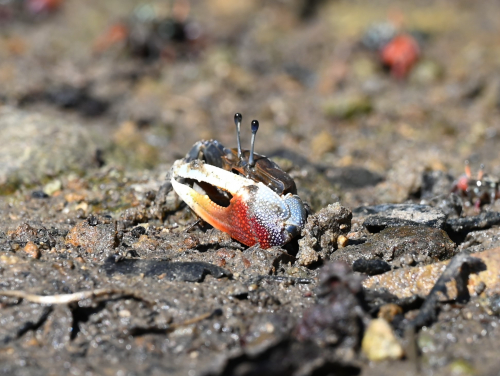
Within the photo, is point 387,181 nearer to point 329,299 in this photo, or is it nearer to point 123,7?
point 329,299

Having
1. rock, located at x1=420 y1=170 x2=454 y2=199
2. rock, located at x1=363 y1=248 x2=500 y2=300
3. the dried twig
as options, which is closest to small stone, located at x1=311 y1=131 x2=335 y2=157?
rock, located at x1=420 y1=170 x2=454 y2=199

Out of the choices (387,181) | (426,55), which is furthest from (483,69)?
(387,181)

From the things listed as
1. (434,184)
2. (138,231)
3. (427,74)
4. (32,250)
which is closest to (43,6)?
(427,74)

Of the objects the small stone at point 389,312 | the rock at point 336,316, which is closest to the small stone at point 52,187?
the rock at point 336,316

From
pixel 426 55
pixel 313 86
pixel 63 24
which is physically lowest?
pixel 313 86

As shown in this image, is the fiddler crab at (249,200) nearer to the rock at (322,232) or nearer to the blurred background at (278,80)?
the rock at (322,232)

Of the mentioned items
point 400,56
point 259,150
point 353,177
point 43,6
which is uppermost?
point 43,6

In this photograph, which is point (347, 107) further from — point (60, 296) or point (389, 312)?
point (60, 296)
